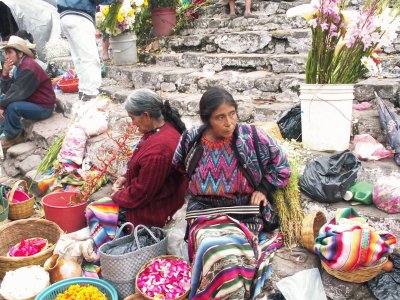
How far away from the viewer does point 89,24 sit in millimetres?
5512

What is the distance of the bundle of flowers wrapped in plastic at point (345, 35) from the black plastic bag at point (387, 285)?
5.13ft

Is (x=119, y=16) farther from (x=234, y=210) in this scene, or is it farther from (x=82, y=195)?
(x=234, y=210)

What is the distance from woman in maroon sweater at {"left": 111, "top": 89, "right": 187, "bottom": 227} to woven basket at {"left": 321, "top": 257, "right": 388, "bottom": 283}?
1.43 m

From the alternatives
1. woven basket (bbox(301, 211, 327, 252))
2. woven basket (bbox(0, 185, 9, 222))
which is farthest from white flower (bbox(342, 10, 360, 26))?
woven basket (bbox(0, 185, 9, 222))

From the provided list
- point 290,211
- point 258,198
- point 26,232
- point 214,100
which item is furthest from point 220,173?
point 26,232

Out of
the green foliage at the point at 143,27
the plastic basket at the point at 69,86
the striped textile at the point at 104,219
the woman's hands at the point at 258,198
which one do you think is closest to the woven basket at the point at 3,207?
the striped textile at the point at 104,219

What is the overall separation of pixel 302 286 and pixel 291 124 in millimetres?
1661

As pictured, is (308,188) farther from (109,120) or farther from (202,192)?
(109,120)

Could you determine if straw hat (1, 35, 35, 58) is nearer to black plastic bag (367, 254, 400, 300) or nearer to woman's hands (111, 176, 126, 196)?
woman's hands (111, 176, 126, 196)

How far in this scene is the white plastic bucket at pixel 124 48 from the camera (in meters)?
6.85

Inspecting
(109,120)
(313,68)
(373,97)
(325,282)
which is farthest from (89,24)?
(325,282)

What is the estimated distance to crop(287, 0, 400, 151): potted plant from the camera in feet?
10.2

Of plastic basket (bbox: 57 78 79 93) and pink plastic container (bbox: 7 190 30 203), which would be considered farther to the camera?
plastic basket (bbox: 57 78 79 93)

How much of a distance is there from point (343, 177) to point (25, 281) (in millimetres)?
2514
